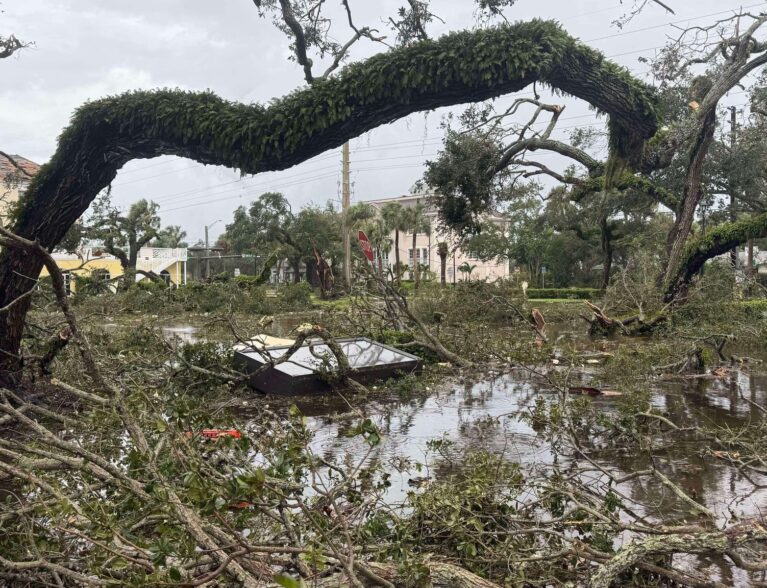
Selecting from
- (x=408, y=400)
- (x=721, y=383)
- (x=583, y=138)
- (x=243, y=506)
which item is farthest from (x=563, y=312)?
(x=243, y=506)

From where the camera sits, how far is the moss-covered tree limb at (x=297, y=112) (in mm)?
6531

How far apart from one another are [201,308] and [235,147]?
1668 centimetres

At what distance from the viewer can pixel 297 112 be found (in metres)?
6.75

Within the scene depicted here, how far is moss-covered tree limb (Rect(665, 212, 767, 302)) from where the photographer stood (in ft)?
50.8

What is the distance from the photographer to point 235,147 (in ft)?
22.8

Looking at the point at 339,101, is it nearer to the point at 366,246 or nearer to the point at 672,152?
the point at 366,246

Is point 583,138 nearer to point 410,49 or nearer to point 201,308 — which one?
point 201,308

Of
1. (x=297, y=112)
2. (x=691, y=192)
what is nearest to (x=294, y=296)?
(x=691, y=192)

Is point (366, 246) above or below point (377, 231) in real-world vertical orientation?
below

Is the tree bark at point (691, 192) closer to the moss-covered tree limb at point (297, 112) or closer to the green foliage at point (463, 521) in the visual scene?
the moss-covered tree limb at point (297, 112)

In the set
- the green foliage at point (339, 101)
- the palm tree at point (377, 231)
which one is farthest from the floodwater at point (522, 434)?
the palm tree at point (377, 231)

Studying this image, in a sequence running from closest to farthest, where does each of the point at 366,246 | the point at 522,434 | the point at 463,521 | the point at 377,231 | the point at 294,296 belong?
1. the point at 463,521
2. the point at 522,434
3. the point at 366,246
4. the point at 294,296
5. the point at 377,231

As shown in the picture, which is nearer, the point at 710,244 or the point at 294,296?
the point at 710,244

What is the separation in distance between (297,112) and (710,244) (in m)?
12.4
